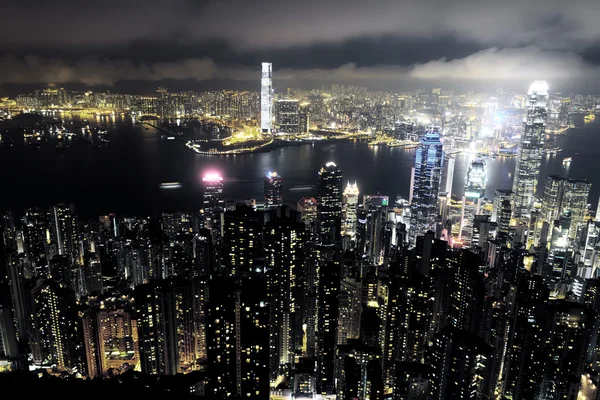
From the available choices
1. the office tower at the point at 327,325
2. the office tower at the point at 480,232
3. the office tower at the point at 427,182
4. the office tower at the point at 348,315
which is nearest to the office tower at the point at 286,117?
the office tower at the point at 427,182

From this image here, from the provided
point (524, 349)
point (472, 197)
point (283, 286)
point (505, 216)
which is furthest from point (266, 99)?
point (524, 349)

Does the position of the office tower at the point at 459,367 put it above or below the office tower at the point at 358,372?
above

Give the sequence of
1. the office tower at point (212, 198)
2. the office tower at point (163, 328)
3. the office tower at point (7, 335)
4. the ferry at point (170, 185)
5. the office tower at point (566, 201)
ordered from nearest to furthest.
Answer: the office tower at point (163, 328) < the office tower at point (7, 335) < the office tower at point (212, 198) < the office tower at point (566, 201) < the ferry at point (170, 185)

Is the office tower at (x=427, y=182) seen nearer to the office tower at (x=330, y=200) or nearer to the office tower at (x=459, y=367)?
the office tower at (x=330, y=200)

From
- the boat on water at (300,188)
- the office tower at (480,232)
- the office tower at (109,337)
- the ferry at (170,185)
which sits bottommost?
the office tower at (109,337)

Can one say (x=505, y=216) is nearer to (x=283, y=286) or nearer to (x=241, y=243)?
(x=283, y=286)

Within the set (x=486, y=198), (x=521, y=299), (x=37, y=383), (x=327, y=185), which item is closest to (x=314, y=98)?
(x=327, y=185)

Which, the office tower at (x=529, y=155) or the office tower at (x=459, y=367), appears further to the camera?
the office tower at (x=529, y=155)
